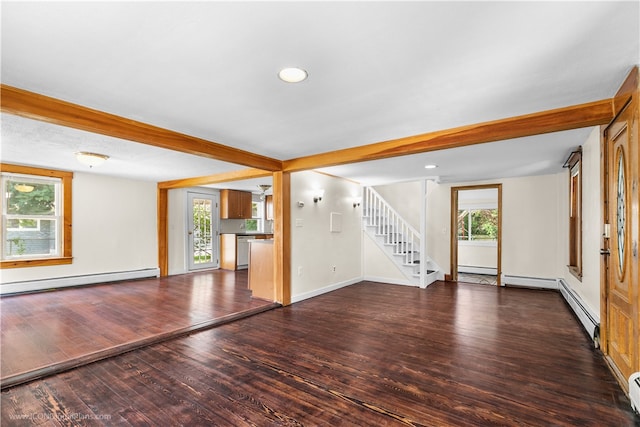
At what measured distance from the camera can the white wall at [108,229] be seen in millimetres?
6145

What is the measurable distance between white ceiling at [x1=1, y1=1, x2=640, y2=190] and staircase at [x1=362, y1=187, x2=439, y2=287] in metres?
3.78

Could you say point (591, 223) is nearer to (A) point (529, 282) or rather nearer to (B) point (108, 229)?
(A) point (529, 282)

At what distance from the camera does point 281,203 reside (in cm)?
495

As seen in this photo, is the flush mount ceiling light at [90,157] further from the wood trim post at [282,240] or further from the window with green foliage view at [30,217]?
the wood trim post at [282,240]

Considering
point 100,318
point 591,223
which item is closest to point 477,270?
point 591,223

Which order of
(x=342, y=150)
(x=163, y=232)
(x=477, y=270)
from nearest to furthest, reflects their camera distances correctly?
(x=342, y=150)
(x=163, y=232)
(x=477, y=270)

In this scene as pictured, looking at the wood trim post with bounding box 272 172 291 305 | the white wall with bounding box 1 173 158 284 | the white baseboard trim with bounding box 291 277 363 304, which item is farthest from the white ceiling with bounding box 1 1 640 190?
the white wall with bounding box 1 173 158 284

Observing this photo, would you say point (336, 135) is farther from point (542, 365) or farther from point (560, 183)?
point (560, 183)

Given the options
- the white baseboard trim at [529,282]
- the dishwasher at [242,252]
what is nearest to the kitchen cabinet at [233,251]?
the dishwasher at [242,252]

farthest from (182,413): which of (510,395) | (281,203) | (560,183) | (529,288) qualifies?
(560,183)

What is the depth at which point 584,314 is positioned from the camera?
3.78 meters

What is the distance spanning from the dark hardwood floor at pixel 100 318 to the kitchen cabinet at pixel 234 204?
2.55 meters

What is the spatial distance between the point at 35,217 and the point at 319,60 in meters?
6.58

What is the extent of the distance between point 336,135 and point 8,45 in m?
2.68
